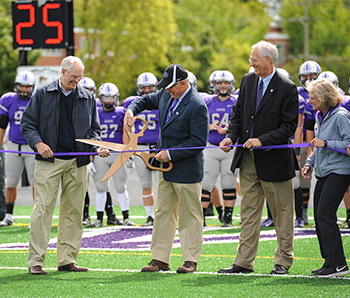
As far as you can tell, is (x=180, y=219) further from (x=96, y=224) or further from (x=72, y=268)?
(x=96, y=224)

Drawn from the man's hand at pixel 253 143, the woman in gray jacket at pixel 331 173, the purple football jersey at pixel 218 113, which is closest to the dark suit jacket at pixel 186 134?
the man's hand at pixel 253 143

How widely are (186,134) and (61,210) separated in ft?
4.74

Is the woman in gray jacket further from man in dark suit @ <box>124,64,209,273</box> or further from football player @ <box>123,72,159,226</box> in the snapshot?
football player @ <box>123,72,159,226</box>

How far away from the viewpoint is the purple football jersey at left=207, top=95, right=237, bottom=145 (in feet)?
38.5

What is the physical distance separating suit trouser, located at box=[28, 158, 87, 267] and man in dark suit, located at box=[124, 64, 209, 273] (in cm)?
76

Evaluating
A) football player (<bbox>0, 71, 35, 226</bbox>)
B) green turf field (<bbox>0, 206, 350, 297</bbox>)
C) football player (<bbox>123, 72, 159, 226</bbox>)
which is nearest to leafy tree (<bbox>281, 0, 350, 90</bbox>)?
football player (<bbox>123, 72, 159, 226</bbox>)

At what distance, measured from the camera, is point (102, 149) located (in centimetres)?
822

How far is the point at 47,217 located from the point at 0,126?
401cm

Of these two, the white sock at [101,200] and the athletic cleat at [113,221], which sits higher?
the white sock at [101,200]

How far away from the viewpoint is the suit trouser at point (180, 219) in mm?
8070

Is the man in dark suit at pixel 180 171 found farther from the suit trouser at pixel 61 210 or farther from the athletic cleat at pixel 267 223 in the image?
the athletic cleat at pixel 267 223

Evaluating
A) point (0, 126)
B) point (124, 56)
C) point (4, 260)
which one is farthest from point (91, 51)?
point (4, 260)

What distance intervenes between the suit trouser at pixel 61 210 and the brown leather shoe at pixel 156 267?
0.73m

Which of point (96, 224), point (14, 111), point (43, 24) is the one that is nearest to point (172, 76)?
point (14, 111)
